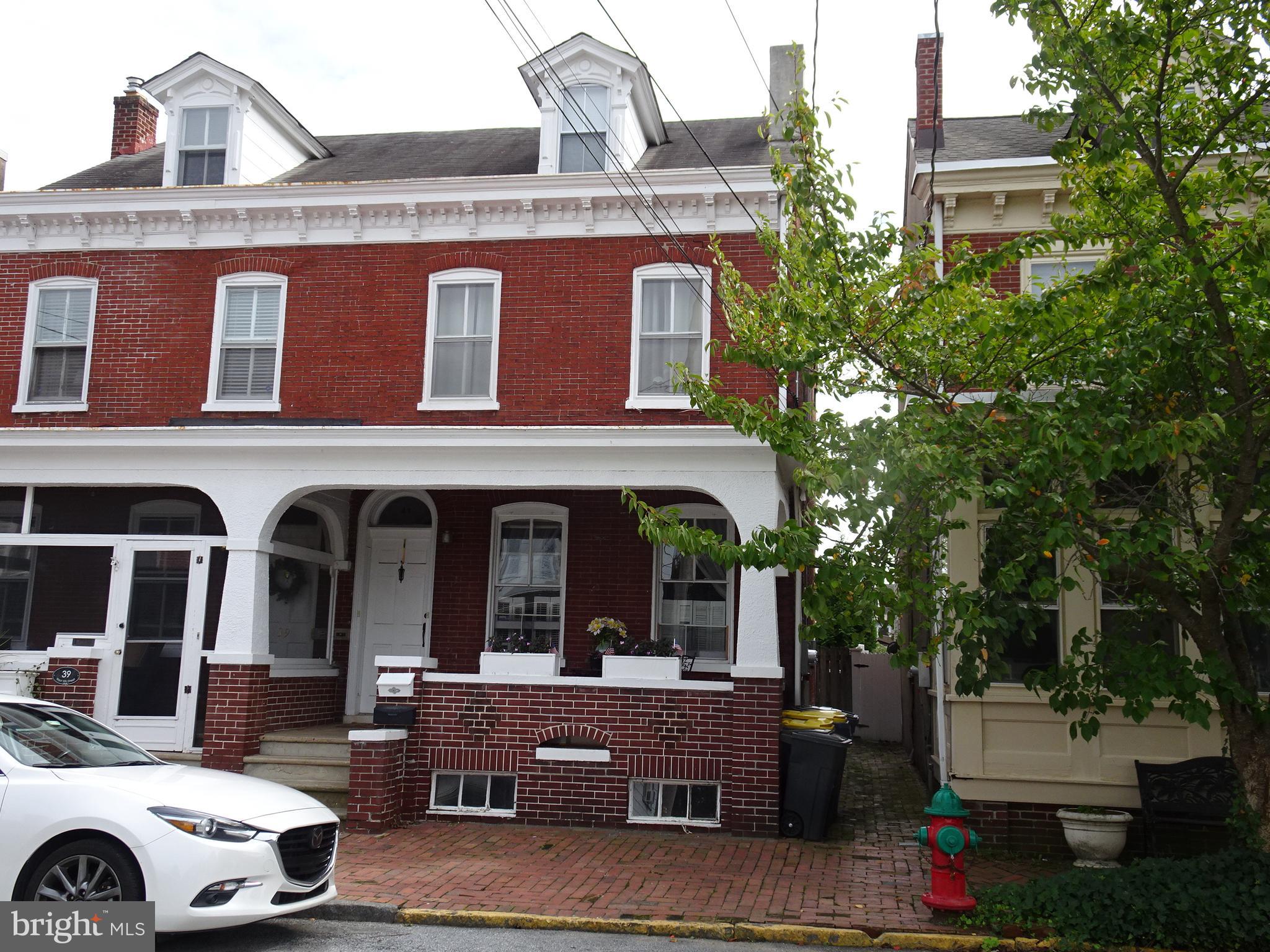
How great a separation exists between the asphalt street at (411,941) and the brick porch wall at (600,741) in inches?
133

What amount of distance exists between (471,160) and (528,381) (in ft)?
13.4

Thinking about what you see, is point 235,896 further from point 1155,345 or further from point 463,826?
point 1155,345

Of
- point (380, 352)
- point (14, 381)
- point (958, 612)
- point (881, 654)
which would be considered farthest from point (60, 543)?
point (881, 654)

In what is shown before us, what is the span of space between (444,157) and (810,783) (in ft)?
32.2

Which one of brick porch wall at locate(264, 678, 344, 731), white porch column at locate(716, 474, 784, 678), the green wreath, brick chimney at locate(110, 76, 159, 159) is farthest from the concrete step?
brick chimney at locate(110, 76, 159, 159)

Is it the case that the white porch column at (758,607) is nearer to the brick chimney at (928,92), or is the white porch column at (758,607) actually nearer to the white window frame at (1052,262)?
the white window frame at (1052,262)

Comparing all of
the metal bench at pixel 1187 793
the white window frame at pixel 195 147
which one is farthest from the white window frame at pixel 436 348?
the metal bench at pixel 1187 793

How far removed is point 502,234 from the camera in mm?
13086

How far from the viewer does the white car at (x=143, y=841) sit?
6.43 meters

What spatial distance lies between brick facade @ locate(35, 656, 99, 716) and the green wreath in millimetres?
2163

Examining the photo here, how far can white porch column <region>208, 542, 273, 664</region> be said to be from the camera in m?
12.3

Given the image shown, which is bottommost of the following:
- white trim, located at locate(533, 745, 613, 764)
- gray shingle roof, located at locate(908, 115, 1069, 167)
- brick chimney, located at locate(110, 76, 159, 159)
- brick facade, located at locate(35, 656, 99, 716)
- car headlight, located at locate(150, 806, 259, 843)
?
white trim, located at locate(533, 745, 613, 764)

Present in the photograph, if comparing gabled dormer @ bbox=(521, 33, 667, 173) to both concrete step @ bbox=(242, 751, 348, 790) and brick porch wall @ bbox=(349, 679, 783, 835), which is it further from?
concrete step @ bbox=(242, 751, 348, 790)

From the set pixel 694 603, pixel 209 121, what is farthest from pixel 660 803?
pixel 209 121
